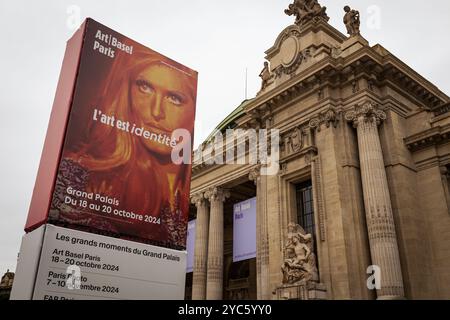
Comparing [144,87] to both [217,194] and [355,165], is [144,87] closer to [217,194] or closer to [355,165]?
[355,165]

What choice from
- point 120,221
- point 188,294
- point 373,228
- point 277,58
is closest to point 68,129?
point 120,221

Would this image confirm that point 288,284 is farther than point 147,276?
Yes

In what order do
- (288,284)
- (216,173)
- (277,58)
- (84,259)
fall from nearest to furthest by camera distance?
(84,259) < (288,284) < (277,58) < (216,173)

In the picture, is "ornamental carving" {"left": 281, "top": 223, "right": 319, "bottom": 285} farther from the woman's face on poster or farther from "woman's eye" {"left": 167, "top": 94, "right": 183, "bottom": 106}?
"woman's eye" {"left": 167, "top": 94, "right": 183, "bottom": 106}

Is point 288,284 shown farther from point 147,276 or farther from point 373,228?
point 147,276

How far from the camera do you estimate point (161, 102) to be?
8.55 m

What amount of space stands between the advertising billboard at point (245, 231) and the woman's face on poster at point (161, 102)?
1707 centimetres

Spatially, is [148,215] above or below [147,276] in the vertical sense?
above

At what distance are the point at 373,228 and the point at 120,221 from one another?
1361 cm

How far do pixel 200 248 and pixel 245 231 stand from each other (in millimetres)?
6139

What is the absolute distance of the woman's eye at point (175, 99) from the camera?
28.7 ft

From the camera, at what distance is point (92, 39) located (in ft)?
25.6

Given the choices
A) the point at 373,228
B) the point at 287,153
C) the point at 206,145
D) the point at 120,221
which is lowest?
the point at 120,221

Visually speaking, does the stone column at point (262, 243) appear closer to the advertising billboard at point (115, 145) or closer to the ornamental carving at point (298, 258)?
the ornamental carving at point (298, 258)
